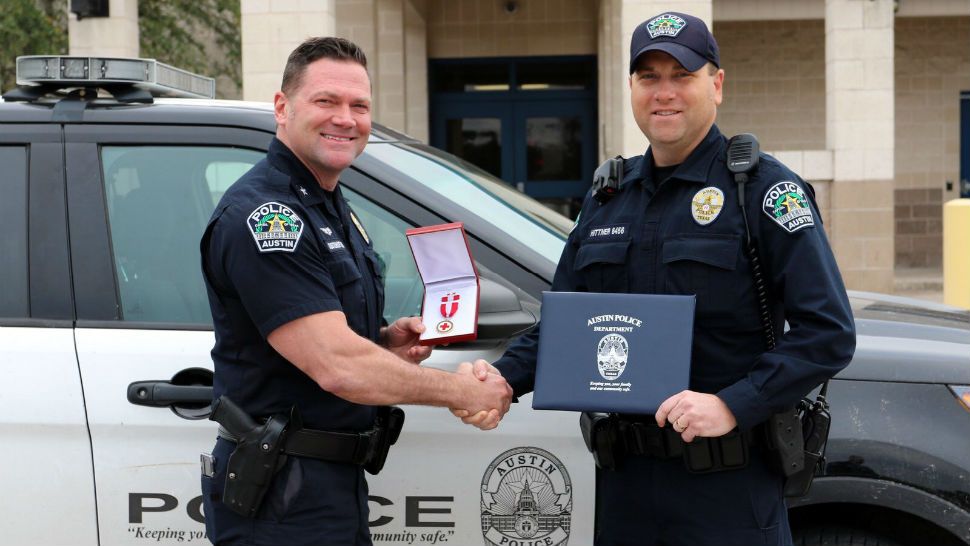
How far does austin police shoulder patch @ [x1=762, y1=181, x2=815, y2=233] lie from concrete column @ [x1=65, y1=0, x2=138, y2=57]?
9.97 metres

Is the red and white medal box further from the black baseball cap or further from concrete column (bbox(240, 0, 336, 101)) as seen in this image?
concrete column (bbox(240, 0, 336, 101))

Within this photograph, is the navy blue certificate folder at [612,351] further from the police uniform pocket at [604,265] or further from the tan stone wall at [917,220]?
the tan stone wall at [917,220]

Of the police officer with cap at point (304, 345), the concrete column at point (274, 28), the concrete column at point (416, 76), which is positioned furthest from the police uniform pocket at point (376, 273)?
the concrete column at point (416, 76)

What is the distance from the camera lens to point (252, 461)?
2.36m

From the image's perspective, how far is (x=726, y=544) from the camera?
2426 mm

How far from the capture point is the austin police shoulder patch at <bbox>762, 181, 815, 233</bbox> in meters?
2.36

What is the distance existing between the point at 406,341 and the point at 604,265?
1.76 feet

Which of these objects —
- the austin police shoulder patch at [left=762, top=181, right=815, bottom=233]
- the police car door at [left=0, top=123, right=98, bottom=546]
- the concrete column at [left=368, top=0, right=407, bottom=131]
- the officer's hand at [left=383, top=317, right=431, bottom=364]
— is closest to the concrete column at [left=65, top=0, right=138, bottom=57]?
the concrete column at [left=368, top=0, right=407, bottom=131]

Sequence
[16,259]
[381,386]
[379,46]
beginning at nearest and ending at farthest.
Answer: [381,386], [16,259], [379,46]

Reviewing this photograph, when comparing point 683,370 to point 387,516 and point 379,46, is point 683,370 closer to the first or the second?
point 387,516

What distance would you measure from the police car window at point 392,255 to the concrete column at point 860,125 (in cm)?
889

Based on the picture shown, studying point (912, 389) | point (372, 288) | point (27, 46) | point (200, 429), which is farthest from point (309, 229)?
point (27, 46)

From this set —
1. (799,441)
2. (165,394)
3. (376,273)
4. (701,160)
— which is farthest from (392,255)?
(799,441)

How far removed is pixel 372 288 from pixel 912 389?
4.66 feet
